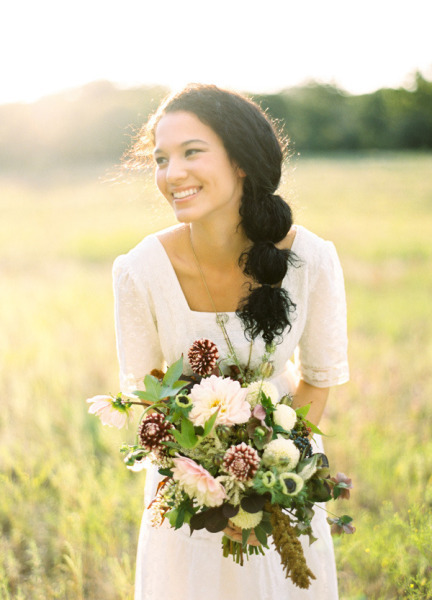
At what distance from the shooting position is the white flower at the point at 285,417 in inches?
58.6

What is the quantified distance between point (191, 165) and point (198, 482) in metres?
0.98

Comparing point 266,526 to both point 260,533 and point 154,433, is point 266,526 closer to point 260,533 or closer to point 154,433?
point 260,533

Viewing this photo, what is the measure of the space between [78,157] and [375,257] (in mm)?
27029

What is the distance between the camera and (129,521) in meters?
2.92

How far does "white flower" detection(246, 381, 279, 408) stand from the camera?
1.56 meters

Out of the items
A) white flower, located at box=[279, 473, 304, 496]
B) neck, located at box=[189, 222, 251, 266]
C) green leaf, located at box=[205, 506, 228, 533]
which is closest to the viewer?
white flower, located at box=[279, 473, 304, 496]

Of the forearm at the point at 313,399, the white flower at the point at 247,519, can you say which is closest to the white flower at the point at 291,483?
the white flower at the point at 247,519

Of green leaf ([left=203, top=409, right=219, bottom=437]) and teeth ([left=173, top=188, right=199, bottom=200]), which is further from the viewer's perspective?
teeth ([left=173, top=188, right=199, bottom=200])

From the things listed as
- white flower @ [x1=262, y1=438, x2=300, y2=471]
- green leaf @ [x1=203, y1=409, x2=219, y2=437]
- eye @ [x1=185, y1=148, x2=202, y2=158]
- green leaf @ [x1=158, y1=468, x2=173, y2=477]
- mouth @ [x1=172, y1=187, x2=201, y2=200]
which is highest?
eye @ [x1=185, y1=148, x2=202, y2=158]

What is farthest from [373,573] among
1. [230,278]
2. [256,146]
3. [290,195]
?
[256,146]

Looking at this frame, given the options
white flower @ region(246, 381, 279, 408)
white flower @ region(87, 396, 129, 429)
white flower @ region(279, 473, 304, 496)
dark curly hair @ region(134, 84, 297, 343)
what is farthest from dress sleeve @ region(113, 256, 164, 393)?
white flower @ region(279, 473, 304, 496)

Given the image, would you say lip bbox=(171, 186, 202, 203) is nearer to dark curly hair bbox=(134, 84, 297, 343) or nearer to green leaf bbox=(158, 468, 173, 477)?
dark curly hair bbox=(134, 84, 297, 343)

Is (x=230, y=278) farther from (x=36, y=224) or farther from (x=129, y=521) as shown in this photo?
(x=36, y=224)

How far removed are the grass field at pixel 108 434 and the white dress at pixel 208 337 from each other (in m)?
0.29
